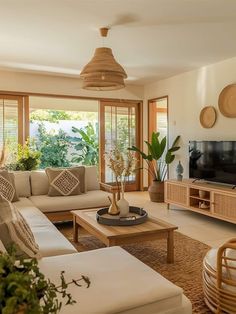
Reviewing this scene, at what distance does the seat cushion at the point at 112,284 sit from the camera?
55.6 inches

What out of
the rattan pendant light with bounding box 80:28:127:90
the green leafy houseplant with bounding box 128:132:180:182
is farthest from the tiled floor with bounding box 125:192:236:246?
the rattan pendant light with bounding box 80:28:127:90

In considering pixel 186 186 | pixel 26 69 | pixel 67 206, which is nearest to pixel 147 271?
pixel 67 206

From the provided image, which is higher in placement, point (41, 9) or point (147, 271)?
point (41, 9)

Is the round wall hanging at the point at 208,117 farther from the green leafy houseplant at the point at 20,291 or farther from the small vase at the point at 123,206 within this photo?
the green leafy houseplant at the point at 20,291

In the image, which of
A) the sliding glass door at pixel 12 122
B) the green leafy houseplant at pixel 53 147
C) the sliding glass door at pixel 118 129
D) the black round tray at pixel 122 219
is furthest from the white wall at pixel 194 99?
the green leafy houseplant at pixel 53 147

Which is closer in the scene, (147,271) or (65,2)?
(147,271)

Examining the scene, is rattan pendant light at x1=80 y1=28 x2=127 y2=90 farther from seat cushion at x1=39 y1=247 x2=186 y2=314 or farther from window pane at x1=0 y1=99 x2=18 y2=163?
window pane at x1=0 y1=99 x2=18 y2=163

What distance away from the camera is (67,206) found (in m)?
4.05

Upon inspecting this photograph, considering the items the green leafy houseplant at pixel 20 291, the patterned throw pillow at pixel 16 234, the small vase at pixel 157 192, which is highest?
the green leafy houseplant at pixel 20 291

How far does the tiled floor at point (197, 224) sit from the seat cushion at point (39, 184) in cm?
186

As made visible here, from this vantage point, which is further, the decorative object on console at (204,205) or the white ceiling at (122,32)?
the decorative object on console at (204,205)

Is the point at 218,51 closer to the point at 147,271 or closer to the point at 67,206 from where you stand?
the point at 67,206

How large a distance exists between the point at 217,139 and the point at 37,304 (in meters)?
4.77

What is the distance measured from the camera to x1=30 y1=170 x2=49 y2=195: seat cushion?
4484 millimetres
